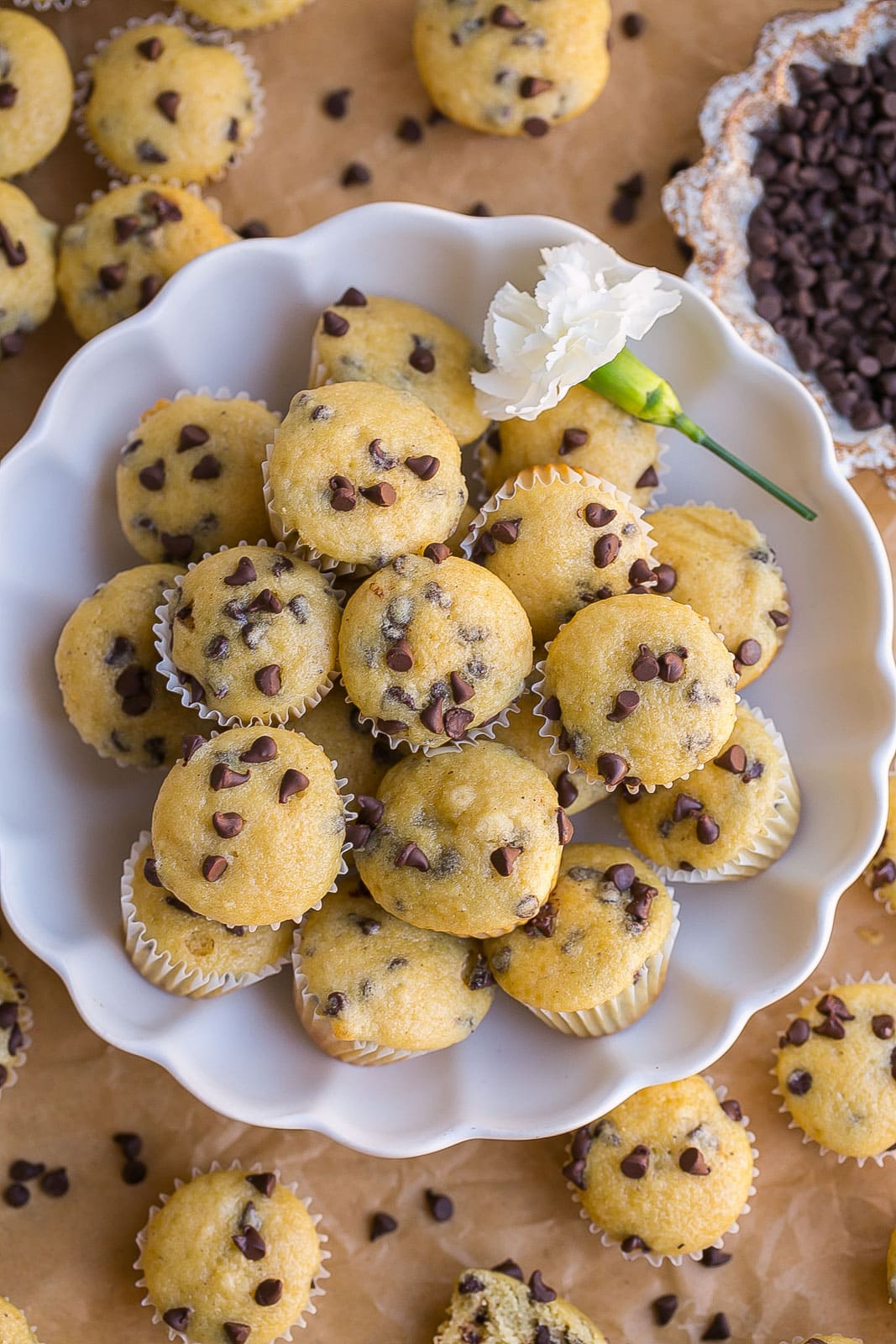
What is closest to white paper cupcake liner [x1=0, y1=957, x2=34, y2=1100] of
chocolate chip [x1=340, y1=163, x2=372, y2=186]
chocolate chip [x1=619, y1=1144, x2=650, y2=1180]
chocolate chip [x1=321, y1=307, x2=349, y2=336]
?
chocolate chip [x1=619, y1=1144, x2=650, y2=1180]

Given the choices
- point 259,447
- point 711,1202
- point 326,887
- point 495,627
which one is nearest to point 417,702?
point 495,627

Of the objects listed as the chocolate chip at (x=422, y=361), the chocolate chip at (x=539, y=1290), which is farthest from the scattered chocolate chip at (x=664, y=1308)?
the chocolate chip at (x=422, y=361)

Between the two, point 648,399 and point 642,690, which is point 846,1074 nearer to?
point 642,690

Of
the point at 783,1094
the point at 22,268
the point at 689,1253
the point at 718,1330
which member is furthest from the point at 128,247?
the point at 718,1330

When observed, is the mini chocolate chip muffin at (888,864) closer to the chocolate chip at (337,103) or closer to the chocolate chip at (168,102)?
the chocolate chip at (337,103)

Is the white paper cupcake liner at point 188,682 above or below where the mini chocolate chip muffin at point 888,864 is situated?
above

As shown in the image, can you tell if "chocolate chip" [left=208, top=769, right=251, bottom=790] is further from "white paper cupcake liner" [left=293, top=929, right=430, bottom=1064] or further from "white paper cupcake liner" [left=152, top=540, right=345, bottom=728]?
"white paper cupcake liner" [left=293, top=929, right=430, bottom=1064]

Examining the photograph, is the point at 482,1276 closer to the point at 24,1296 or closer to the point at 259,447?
the point at 24,1296
